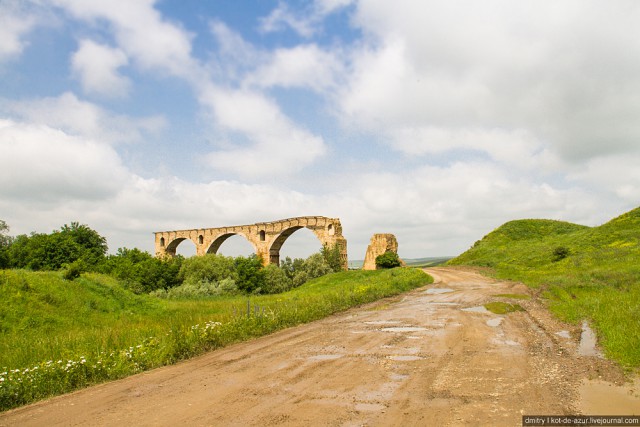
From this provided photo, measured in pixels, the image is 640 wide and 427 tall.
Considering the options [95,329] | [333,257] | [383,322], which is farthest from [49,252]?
[383,322]

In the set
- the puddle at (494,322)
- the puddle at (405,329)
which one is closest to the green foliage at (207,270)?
the puddle at (405,329)

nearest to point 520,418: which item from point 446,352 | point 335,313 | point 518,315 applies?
point 446,352

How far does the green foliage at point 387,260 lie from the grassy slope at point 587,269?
7.49 meters

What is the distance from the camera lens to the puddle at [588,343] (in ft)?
23.9

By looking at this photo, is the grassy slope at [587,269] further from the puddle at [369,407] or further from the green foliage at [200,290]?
the green foliage at [200,290]

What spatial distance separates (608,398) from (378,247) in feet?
112

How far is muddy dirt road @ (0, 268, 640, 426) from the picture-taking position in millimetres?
4770

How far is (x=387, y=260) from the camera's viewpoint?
37219 mm

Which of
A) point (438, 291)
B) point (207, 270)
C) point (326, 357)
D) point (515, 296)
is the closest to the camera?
point (326, 357)

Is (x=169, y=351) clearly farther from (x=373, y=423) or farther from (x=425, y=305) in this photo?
(x=425, y=305)

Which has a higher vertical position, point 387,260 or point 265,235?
point 265,235

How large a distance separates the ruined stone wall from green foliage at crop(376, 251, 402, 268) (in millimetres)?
694

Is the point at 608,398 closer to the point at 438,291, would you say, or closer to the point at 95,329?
the point at 95,329

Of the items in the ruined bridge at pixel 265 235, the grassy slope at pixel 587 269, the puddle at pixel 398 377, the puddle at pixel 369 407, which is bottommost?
the puddle at pixel 369 407
